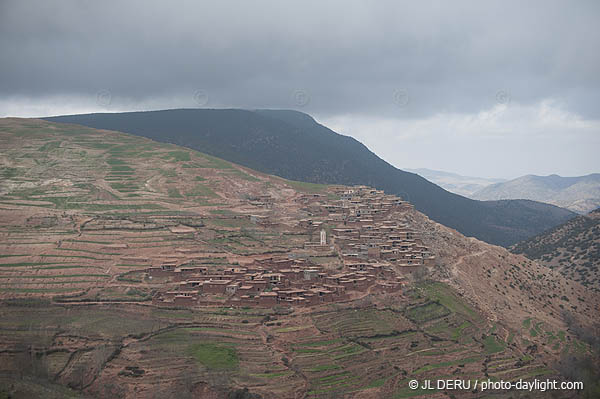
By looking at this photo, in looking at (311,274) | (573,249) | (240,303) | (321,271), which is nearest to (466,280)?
(321,271)

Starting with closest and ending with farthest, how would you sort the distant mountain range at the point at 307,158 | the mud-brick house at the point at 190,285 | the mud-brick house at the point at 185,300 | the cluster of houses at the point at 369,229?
the mud-brick house at the point at 185,300 → the mud-brick house at the point at 190,285 → the cluster of houses at the point at 369,229 → the distant mountain range at the point at 307,158

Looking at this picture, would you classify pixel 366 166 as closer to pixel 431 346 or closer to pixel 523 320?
pixel 523 320

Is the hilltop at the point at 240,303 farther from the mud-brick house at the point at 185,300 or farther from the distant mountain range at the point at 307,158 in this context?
the distant mountain range at the point at 307,158

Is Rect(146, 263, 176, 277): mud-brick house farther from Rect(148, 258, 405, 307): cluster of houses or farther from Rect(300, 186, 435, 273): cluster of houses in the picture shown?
Rect(300, 186, 435, 273): cluster of houses

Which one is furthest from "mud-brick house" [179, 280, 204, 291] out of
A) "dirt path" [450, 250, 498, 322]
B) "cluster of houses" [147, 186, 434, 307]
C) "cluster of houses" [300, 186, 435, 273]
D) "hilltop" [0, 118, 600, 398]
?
"dirt path" [450, 250, 498, 322]

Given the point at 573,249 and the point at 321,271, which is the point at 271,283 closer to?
the point at 321,271

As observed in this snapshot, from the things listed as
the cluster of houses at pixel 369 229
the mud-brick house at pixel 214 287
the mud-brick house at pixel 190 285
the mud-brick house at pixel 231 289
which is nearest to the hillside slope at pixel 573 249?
the cluster of houses at pixel 369 229
